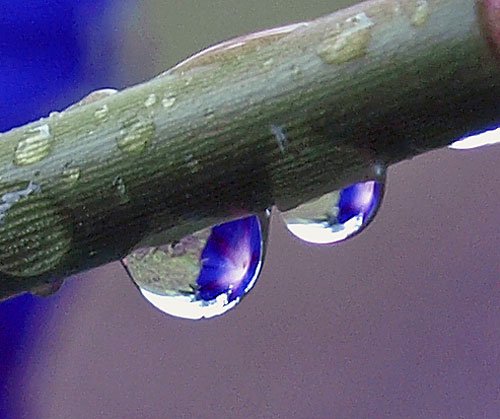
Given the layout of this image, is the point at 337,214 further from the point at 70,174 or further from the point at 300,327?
the point at 300,327

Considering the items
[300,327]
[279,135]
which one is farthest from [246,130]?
[300,327]

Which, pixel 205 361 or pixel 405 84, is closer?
pixel 405 84

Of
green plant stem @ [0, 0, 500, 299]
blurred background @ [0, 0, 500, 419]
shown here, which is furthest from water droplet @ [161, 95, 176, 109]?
blurred background @ [0, 0, 500, 419]

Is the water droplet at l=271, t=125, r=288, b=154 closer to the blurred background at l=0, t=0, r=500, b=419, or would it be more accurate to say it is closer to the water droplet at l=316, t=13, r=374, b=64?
the water droplet at l=316, t=13, r=374, b=64

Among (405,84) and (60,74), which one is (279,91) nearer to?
(405,84)

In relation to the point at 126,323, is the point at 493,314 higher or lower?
lower

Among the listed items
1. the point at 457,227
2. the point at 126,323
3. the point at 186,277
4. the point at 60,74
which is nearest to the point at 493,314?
the point at 457,227

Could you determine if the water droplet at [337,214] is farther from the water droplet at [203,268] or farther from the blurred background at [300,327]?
the blurred background at [300,327]

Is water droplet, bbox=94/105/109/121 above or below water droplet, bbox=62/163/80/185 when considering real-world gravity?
above
